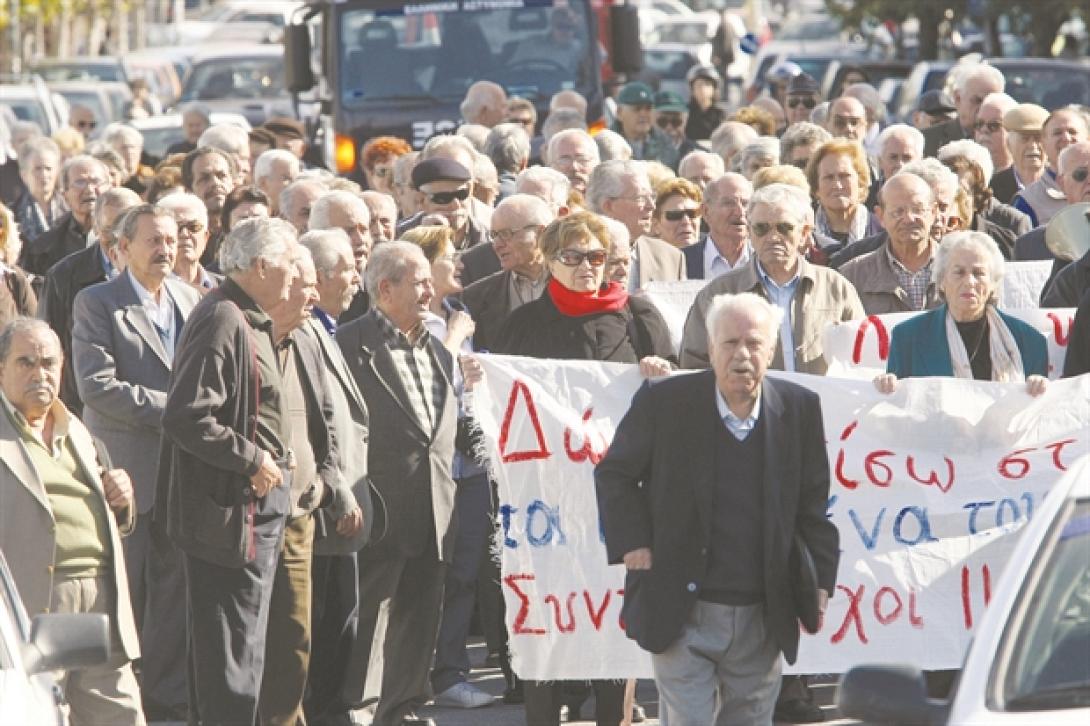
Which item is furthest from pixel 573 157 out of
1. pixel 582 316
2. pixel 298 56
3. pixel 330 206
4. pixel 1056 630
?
pixel 1056 630

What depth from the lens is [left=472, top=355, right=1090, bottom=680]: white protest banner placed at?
8531 millimetres

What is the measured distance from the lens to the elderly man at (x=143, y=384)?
9.40 meters

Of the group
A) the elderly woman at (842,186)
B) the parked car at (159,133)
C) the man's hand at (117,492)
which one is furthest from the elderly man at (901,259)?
the parked car at (159,133)

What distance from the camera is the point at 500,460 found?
28.8ft

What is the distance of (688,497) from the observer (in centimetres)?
711

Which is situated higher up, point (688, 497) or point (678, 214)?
point (678, 214)

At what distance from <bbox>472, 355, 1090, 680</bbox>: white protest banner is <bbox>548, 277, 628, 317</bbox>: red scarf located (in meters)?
0.48

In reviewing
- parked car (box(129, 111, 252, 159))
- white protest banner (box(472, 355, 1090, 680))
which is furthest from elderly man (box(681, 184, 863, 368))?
parked car (box(129, 111, 252, 159))

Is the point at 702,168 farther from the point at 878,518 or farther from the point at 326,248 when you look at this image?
the point at 878,518

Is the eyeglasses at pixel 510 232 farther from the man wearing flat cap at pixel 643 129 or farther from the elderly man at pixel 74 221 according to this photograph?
the man wearing flat cap at pixel 643 129

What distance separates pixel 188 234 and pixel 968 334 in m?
3.35

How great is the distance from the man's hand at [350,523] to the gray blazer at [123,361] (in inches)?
44.1

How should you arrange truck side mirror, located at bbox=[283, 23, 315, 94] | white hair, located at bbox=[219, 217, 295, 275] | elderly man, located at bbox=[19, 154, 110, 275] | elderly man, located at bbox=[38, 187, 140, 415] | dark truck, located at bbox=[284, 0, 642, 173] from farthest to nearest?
truck side mirror, located at bbox=[283, 23, 315, 94] < dark truck, located at bbox=[284, 0, 642, 173] < elderly man, located at bbox=[19, 154, 110, 275] < elderly man, located at bbox=[38, 187, 140, 415] < white hair, located at bbox=[219, 217, 295, 275]

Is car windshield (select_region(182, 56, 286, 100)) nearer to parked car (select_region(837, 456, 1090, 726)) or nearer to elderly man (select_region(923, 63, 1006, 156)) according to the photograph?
elderly man (select_region(923, 63, 1006, 156))
